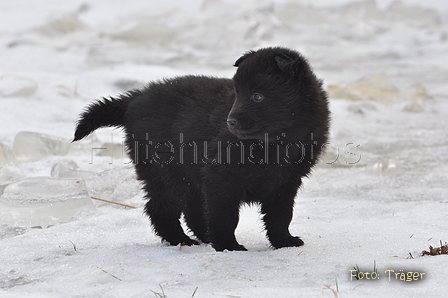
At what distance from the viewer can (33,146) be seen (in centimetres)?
471

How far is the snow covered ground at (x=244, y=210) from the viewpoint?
88.4 inches

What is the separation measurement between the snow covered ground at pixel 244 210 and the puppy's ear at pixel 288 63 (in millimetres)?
946

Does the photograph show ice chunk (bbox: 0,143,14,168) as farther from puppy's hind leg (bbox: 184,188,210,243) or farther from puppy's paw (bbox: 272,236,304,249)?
puppy's paw (bbox: 272,236,304,249)

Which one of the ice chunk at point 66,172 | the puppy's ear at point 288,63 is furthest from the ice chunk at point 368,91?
the puppy's ear at point 288,63

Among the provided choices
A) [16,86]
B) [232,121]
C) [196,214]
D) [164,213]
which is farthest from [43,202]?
[16,86]

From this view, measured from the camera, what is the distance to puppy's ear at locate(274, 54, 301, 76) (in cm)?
265

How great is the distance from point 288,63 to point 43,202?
6.27 feet

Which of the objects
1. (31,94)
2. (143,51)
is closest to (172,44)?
(143,51)

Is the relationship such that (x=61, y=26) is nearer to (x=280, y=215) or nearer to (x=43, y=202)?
(x=43, y=202)

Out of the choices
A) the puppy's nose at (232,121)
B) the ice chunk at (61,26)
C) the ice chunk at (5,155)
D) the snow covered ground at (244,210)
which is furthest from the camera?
the ice chunk at (61,26)

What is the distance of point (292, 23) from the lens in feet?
46.9

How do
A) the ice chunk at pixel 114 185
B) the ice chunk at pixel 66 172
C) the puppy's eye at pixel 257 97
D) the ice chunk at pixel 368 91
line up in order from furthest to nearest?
the ice chunk at pixel 368 91, the ice chunk at pixel 66 172, the ice chunk at pixel 114 185, the puppy's eye at pixel 257 97

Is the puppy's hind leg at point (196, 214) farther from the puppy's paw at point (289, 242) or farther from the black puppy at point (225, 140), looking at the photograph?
the puppy's paw at point (289, 242)

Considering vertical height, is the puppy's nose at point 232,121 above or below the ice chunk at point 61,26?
below
